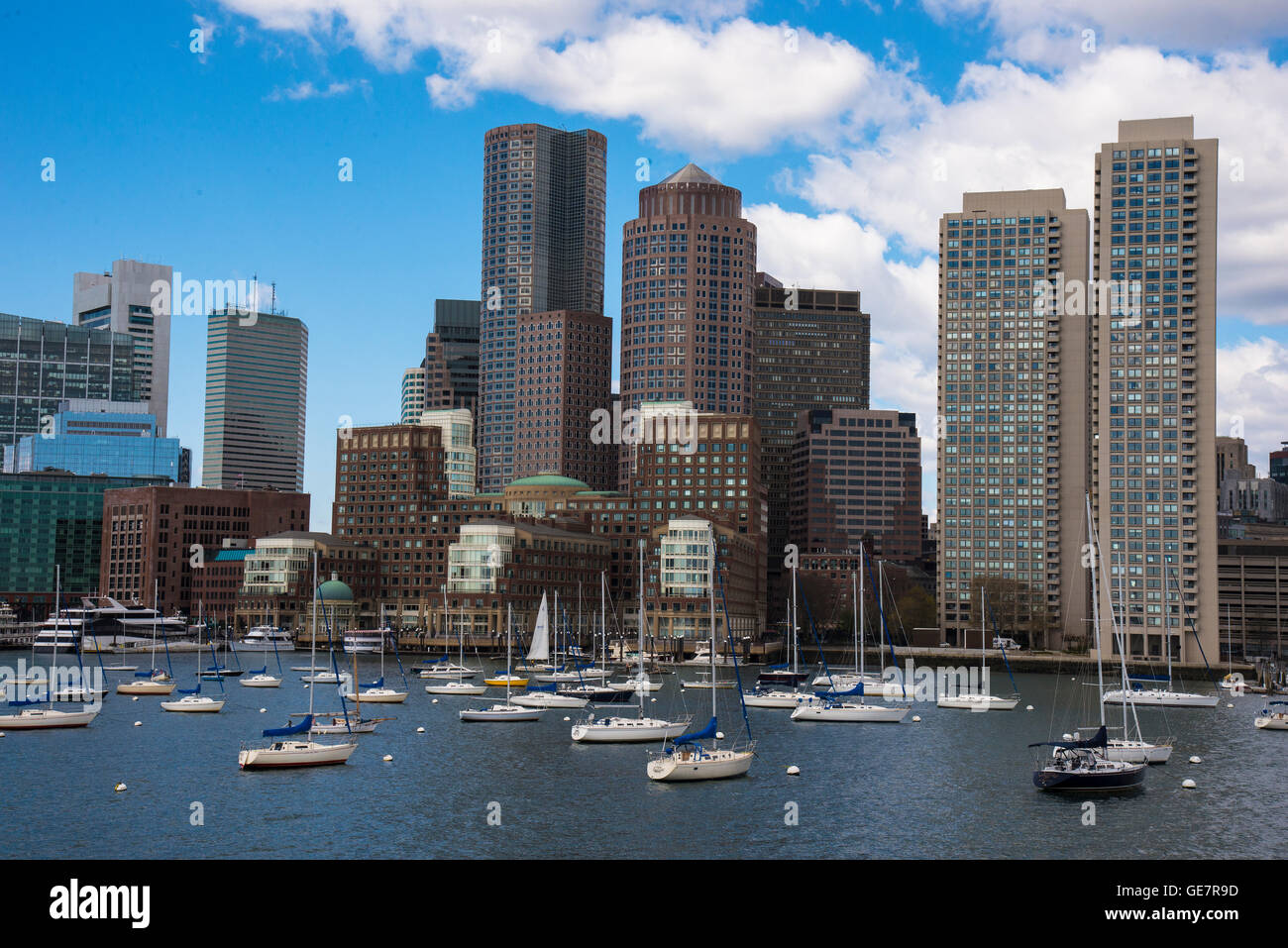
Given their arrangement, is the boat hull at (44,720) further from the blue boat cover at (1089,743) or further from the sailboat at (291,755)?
the blue boat cover at (1089,743)

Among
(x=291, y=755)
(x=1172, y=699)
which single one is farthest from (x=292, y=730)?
(x=1172, y=699)

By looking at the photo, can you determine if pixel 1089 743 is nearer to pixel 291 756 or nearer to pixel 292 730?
pixel 291 756

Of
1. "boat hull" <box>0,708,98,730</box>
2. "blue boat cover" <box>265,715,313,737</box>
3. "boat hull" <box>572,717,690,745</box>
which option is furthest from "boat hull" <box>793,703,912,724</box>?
"boat hull" <box>0,708,98,730</box>

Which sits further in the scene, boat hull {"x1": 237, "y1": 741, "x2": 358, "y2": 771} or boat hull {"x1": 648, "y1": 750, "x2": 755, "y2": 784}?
boat hull {"x1": 237, "y1": 741, "x2": 358, "y2": 771}

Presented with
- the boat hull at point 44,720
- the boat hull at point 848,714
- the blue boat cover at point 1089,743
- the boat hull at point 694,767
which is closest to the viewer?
the boat hull at point 694,767

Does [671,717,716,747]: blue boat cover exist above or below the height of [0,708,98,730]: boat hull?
above

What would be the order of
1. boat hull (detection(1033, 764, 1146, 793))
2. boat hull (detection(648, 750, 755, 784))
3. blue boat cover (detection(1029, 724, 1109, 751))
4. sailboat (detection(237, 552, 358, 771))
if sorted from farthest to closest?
sailboat (detection(237, 552, 358, 771)), blue boat cover (detection(1029, 724, 1109, 751)), boat hull (detection(648, 750, 755, 784)), boat hull (detection(1033, 764, 1146, 793))

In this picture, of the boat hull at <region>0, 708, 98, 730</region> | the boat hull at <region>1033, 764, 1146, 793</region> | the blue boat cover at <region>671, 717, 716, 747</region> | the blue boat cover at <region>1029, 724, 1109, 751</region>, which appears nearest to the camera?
the boat hull at <region>1033, 764, 1146, 793</region>

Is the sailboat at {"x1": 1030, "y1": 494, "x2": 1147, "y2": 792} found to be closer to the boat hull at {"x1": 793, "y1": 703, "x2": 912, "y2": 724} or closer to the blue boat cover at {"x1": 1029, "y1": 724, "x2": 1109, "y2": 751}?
the blue boat cover at {"x1": 1029, "y1": 724, "x2": 1109, "y2": 751}

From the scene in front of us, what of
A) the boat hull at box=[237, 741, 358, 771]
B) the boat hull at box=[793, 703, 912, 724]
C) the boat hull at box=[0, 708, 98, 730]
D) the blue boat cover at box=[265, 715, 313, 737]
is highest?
the blue boat cover at box=[265, 715, 313, 737]

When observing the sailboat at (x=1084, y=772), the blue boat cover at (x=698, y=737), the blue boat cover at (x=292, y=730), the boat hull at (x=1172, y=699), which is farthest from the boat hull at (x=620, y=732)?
the boat hull at (x=1172, y=699)
